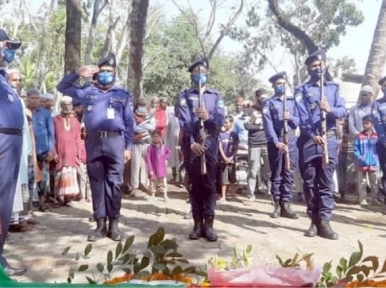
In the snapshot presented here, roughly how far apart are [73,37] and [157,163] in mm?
1924

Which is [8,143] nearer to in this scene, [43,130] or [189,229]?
[189,229]

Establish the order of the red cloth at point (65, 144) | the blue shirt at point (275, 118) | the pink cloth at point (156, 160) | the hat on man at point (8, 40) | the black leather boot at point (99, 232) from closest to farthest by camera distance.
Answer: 1. the hat on man at point (8, 40)
2. the black leather boot at point (99, 232)
3. the blue shirt at point (275, 118)
4. the red cloth at point (65, 144)
5. the pink cloth at point (156, 160)

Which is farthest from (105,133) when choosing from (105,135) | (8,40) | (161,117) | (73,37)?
(161,117)

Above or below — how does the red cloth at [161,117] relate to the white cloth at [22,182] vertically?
above

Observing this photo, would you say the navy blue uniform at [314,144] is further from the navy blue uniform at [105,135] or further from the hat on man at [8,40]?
the hat on man at [8,40]

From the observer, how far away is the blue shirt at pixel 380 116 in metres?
5.10

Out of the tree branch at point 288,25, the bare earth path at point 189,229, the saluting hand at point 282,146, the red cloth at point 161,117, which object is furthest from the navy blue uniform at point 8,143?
the tree branch at point 288,25

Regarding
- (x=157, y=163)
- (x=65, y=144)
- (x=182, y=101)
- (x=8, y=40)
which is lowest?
(x=157, y=163)

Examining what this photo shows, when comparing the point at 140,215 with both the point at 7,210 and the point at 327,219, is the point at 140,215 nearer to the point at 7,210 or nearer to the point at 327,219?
the point at 327,219

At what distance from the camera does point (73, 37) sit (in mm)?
7273

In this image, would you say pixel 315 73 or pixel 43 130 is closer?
pixel 315 73

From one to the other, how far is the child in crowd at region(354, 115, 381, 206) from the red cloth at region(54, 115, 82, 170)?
122 inches

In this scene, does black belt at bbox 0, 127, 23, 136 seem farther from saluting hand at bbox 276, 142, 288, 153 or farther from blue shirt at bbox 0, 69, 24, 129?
saluting hand at bbox 276, 142, 288, 153

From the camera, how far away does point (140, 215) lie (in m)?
5.68
